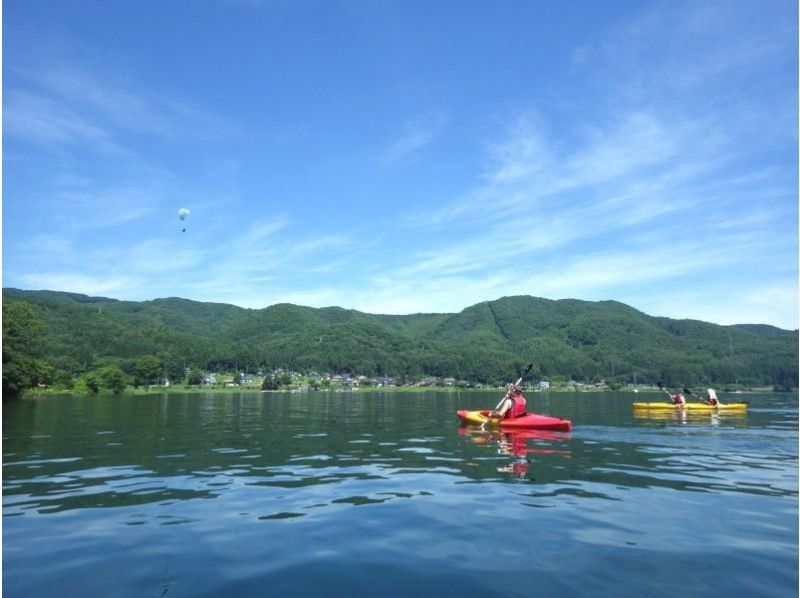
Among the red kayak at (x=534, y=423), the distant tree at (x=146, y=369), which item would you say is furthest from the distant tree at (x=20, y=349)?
the red kayak at (x=534, y=423)

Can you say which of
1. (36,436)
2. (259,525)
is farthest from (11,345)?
(259,525)

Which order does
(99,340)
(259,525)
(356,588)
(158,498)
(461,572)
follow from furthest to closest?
1. (99,340)
2. (158,498)
3. (259,525)
4. (461,572)
5. (356,588)

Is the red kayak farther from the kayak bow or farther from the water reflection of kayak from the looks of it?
the kayak bow

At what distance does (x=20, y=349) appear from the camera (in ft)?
268

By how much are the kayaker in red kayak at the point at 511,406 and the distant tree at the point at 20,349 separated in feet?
247

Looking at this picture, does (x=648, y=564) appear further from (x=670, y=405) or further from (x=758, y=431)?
(x=670, y=405)

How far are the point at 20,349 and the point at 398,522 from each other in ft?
306

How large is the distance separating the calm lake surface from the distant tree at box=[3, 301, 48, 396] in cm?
6754

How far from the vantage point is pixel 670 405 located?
1997 inches

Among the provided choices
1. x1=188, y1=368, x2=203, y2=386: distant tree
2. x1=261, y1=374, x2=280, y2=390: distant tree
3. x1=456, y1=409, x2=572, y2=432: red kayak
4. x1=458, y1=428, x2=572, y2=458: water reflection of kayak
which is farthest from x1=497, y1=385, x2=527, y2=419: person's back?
x1=188, y1=368, x2=203, y2=386: distant tree

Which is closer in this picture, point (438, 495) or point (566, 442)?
point (438, 495)

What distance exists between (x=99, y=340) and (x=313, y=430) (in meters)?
200

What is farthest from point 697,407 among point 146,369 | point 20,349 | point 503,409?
point 146,369

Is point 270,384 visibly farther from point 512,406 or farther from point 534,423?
point 534,423
